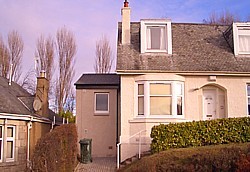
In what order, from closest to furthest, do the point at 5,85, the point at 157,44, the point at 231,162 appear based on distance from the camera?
1. the point at 231,162
2. the point at 157,44
3. the point at 5,85

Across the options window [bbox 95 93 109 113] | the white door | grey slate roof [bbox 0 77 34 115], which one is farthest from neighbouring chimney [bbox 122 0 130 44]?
grey slate roof [bbox 0 77 34 115]

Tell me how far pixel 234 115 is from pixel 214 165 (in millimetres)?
7159

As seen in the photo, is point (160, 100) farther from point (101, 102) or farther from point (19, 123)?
point (19, 123)

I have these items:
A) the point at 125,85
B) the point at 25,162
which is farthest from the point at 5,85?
the point at 125,85

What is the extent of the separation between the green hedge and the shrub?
152 inches

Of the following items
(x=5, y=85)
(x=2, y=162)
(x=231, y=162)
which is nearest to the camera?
(x=231, y=162)

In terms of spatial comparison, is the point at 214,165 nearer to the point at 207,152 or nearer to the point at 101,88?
the point at 207,152

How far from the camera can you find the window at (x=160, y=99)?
18.1m

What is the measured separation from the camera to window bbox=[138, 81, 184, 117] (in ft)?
59.4

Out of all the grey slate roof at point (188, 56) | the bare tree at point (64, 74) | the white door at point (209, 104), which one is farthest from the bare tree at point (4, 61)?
the white door at point (209, 104)

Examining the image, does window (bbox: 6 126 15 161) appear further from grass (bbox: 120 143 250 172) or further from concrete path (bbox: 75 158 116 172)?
grass (bbox: 120 143 250 172)

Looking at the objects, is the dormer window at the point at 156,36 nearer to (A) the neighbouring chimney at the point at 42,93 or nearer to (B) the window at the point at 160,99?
(B) the window at the point at 160,99

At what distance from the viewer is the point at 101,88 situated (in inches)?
874

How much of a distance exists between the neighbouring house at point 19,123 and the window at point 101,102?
10.9 feet
